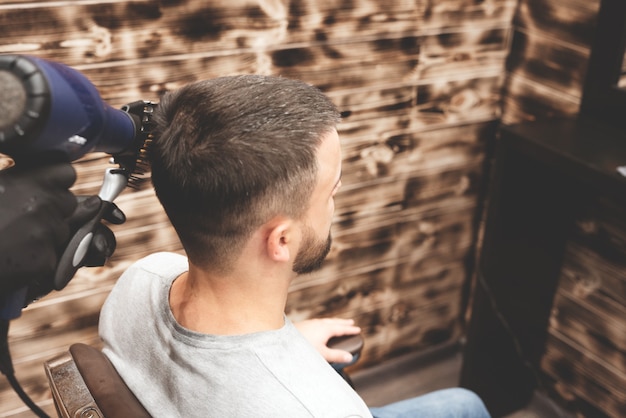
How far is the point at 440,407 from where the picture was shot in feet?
4.82

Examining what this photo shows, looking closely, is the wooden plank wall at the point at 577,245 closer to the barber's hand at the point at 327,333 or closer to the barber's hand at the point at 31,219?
the barber's hand at the point at 327,333

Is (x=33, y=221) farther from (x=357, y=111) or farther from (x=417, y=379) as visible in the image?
(x=417, y=379)

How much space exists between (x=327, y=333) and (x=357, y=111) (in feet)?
2.75

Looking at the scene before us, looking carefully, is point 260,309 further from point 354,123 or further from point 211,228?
point 354,123

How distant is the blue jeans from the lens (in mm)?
1453

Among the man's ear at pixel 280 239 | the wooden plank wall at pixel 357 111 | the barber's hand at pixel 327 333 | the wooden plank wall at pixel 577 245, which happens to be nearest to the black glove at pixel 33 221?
the man's ear at pixel 280 239

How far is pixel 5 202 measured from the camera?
0.74 m

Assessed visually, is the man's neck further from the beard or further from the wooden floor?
the wooden floor

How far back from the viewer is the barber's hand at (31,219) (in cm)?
73

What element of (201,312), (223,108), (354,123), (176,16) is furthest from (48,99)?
(354,123)

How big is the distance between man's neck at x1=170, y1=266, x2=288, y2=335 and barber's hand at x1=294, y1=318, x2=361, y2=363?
286 mm

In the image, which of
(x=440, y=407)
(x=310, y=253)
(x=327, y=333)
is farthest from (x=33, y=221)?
(x=440, y=407)

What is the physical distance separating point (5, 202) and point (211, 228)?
35cm

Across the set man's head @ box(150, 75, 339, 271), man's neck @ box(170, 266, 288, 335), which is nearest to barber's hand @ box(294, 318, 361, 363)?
man's neck @ box(170, 266, 288, 335)
